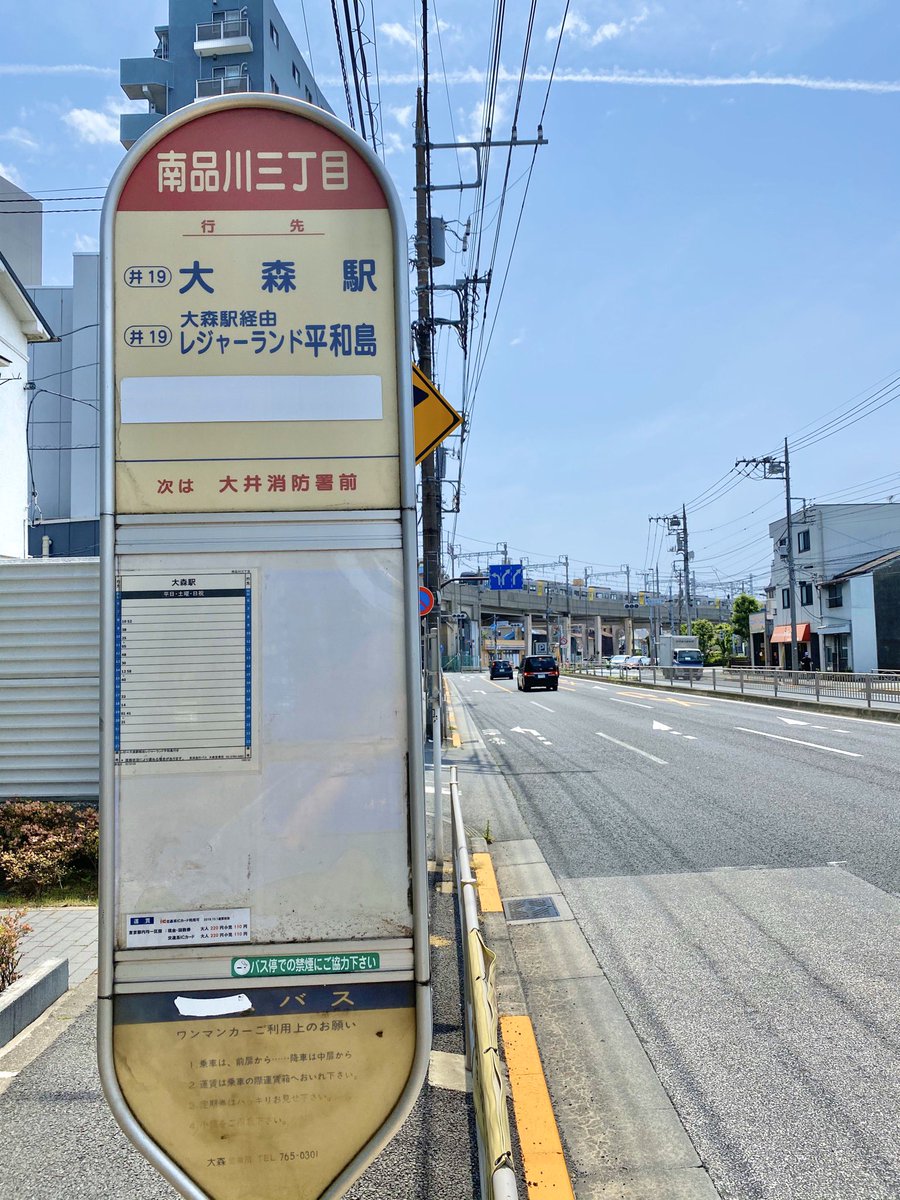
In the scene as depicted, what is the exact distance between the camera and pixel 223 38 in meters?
40.2

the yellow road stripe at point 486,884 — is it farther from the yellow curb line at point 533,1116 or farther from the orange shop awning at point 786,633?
the orange shop awning at point 786,633

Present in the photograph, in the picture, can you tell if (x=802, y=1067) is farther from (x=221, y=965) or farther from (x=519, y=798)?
(x=519, y=798)

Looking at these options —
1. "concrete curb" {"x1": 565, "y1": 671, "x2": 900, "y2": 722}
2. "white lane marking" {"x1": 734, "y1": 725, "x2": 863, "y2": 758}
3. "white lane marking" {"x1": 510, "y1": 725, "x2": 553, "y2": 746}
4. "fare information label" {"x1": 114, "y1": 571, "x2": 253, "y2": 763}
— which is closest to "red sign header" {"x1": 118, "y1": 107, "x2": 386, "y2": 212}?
"fare information label" {"x1": 114, "y1": 571, "x2": 253, "y2": 763}

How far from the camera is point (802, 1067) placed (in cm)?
414

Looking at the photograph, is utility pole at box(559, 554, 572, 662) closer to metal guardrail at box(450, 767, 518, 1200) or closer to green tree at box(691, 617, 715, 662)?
green tree at box(691, 617, 715, 662)

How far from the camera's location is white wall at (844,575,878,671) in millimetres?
43562

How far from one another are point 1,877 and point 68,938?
1.56 m

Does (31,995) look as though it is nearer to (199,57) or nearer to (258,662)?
(258,662)

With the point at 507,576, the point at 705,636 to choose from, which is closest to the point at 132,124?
the point at 507,576

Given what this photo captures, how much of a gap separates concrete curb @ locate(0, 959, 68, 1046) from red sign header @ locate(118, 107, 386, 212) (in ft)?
13.4

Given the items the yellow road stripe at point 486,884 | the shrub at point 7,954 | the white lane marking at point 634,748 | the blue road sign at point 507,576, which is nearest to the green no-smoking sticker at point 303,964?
the shrub at point 7,954

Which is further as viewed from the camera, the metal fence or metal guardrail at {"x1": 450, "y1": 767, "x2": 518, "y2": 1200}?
the metal fence

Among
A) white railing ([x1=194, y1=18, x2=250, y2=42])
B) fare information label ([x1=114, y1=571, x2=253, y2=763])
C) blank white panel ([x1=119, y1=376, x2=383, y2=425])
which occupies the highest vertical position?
white railing ([x1=194, y1=18, x2=250, y2=42])

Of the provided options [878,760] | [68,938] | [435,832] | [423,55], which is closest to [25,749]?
[68,938]
